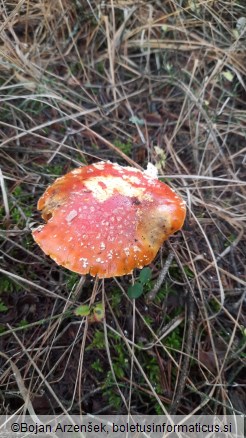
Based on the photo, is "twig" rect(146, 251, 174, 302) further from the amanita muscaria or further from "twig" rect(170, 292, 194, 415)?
the amanita muscaria

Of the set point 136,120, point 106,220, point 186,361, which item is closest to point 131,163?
point 136,120

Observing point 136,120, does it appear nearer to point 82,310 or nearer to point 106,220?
point 106,220

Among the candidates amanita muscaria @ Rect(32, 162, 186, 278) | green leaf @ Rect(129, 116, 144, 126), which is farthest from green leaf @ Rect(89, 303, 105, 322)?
green leaf @ Rect(129, 116, 144, 126)

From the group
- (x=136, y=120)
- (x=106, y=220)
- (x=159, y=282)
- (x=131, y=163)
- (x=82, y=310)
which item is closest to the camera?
(x=106, y=220)

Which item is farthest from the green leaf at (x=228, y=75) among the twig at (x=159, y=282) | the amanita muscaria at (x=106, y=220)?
the twig at (x=159, y=282)

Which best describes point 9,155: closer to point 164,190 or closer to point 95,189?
point 95,189

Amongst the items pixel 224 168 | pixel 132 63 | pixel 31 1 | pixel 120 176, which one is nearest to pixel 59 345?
pixel 120 176
